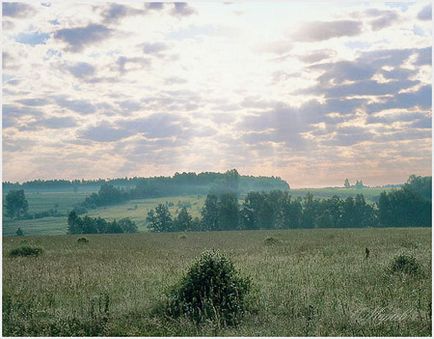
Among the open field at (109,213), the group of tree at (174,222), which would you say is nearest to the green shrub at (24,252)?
the open field at (109,213)

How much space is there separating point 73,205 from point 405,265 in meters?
156

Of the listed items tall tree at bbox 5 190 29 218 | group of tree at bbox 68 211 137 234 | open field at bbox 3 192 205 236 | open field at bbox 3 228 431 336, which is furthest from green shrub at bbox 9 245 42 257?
tall tree at bbox 5 190 29 218

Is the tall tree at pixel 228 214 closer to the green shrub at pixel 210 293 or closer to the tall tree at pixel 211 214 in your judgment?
the tall tree at pixel 211 214

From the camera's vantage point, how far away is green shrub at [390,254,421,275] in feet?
62.9

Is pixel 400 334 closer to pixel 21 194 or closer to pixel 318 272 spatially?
pixel 318 272

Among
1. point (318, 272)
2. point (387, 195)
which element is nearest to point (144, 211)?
point (387, 195)

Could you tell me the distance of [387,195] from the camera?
4587 inches

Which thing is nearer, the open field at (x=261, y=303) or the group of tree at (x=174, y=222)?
the open field at (x=261, y=303)

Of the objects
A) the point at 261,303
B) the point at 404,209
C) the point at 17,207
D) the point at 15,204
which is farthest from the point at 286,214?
the point at 261,303

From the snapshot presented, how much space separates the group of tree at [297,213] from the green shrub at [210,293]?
349ft

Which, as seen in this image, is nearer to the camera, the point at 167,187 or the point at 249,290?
the point at 249,290

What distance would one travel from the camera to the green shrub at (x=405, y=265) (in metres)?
19.2

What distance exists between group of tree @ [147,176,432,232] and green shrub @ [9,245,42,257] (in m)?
87.1

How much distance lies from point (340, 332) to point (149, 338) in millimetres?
4606
